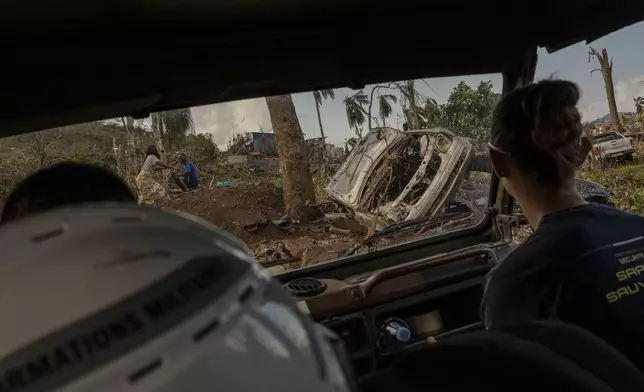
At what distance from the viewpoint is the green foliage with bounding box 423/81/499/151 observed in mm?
2986

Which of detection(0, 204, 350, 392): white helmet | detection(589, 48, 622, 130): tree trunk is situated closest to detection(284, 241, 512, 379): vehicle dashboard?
detection(0, 204, 350, 392): white helmet

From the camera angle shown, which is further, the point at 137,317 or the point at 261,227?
the point at 261,227

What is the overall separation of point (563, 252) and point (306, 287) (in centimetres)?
110

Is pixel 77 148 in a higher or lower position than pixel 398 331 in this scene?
higher

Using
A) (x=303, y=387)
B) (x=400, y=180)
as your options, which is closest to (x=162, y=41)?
(x=303, y=387)

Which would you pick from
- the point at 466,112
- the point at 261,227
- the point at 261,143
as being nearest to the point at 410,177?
the point at 466,112

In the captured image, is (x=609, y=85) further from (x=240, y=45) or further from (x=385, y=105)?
(x=240, y=45)

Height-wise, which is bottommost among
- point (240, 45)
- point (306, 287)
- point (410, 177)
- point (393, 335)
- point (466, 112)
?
point (393, 335)

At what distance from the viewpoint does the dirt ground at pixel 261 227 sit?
123 inches

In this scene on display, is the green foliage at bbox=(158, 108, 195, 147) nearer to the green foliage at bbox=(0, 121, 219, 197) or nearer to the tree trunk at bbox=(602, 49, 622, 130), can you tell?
the green foliage at bbox=(0, 121, 219, 197)

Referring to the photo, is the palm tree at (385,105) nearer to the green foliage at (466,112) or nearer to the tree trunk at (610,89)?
the green foliage at (466,112)

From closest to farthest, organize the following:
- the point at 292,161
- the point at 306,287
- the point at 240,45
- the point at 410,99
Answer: the point at 240,45
the point at 306,287
the point at 410,99
the point at 292,161

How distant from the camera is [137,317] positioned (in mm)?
765

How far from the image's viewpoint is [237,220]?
3.47 meters
